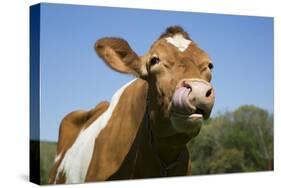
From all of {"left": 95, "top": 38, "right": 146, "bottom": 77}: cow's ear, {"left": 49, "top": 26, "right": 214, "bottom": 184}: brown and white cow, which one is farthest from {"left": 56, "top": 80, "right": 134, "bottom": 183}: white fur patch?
{"left": 95, "top": 38, "right": 146, "bottom": 77}: cow's ear

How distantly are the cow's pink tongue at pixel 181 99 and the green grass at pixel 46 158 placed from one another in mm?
1583

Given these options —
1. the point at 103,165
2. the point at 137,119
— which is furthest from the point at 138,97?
the point at 103,165

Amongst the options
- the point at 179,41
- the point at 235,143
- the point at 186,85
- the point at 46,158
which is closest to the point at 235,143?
the point at 235,143

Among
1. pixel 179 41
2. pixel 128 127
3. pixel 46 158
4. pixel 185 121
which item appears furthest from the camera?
pixel 179 41

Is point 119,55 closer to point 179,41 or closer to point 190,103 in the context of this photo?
point 179,41

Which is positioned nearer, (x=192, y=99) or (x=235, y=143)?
(x=192, y=99)

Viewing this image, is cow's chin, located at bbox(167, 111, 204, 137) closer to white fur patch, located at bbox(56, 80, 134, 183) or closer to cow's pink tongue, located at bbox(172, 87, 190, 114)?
cow's pink tongue, located at bbox(172, 87, 190, 114)

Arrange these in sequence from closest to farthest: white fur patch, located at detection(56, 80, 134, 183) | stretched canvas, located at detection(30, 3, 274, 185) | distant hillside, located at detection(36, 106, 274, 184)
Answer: stretched canvas, located at detection(30, 3, 274, 185)
white fur patch, located at detection(56, 80, 134, 183)
distant hillside, located at detection(36, 106, 274, 184)

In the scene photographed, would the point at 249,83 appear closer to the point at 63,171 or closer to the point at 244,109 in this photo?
the point at 244,109

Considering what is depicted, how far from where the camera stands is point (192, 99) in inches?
342

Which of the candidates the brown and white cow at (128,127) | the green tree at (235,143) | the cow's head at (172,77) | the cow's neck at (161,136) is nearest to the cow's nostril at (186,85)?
the cow's head at (172,77)

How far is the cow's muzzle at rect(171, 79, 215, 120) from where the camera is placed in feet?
28.5

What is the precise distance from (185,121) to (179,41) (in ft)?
3.60

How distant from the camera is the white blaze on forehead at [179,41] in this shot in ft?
30.1
